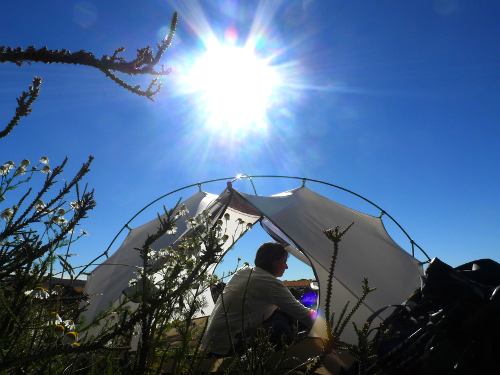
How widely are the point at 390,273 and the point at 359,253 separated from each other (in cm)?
43

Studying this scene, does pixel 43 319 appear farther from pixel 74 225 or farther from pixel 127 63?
pixel 127 63

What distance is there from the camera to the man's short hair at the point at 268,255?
398cm

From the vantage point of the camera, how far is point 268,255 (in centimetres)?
400

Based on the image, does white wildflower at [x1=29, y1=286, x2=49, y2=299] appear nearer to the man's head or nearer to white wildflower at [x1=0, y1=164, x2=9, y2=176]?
white wildflower at [x1=0, y1=164, x2=9, y2=176]

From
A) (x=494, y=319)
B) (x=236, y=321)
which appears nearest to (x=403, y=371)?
(x=494, y=319)

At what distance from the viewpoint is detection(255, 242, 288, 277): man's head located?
397cm

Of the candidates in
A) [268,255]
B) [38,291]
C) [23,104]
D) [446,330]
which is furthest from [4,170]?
[268,255]

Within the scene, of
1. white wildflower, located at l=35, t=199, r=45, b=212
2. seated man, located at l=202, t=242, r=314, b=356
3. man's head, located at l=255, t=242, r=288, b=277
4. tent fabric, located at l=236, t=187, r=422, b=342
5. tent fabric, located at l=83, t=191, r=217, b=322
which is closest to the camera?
white wildflower, located at l=35, t=199, r=45, b=212

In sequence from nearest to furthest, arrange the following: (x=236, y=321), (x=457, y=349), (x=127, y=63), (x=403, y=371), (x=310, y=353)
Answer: (x=127, y=63) → (x=457, y=349) → (x=403, y=371) → (x=310, y=353) → (x=236, y=321)

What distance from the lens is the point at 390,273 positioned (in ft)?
14.0

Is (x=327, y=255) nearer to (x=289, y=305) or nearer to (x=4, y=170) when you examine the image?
(x=289, y=305)

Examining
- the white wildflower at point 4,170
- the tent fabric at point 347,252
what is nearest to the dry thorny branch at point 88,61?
the white wildflower at point 4,170

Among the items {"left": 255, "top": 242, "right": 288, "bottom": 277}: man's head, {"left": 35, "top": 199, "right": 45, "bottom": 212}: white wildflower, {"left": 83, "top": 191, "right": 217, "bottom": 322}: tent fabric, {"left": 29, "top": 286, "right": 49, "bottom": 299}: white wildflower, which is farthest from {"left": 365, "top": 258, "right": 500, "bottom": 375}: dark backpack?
{"left": 83, "top": 191, "right": 217, "bottom": 322}: tent fabric

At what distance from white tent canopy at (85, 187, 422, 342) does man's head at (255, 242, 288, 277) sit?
198mm
